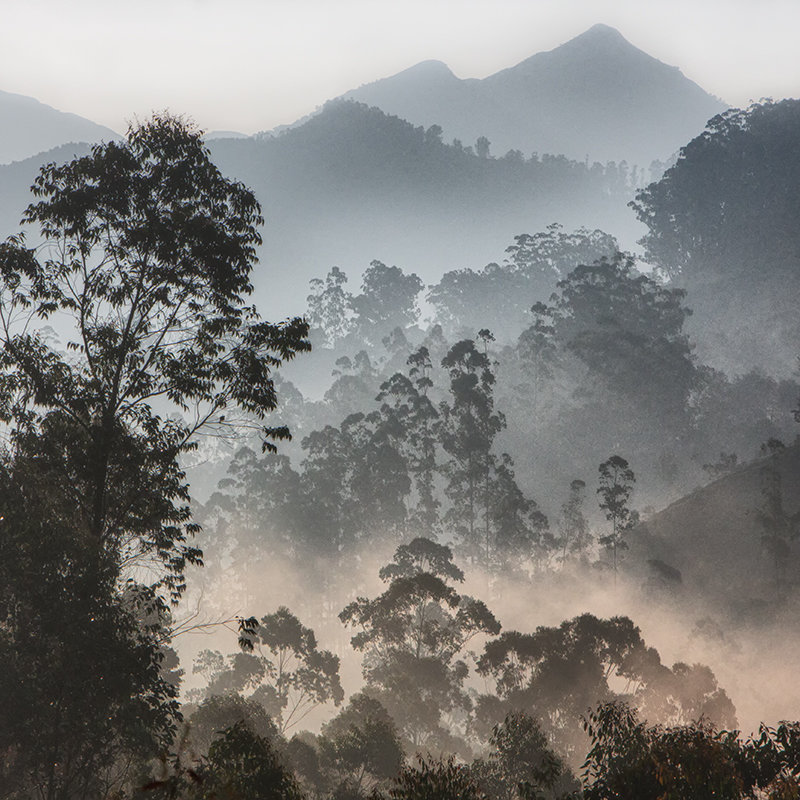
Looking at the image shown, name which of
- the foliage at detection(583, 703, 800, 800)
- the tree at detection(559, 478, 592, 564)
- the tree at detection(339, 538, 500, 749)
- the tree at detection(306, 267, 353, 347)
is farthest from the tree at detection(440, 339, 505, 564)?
the tree at detection(306, 267, 353, 347)

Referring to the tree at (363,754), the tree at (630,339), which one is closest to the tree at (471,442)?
the tree at (630,339)

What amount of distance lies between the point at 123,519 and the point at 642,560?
45.3 m

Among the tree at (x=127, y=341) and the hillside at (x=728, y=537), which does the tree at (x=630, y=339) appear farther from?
the tree at (x=127, y=341)

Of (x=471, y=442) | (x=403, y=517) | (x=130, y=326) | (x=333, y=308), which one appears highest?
(x=333, y=308)

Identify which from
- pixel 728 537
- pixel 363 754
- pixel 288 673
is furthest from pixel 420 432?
pixel 363 754

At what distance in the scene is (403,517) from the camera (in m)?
67.8

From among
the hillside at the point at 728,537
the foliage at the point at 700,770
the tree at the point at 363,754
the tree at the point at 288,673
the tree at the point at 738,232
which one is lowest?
the tree at the point at 363,754

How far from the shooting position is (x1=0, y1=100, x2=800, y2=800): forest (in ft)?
44.5

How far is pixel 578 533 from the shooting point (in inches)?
2505

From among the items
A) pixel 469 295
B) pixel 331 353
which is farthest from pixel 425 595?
pixel 331 353

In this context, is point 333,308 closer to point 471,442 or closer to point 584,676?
point 471,442

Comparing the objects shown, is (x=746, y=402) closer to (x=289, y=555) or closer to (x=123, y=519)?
(x=289, y=555)

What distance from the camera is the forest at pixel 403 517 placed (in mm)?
13578

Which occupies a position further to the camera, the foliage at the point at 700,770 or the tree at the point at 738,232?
the tree at the point at 738,232
